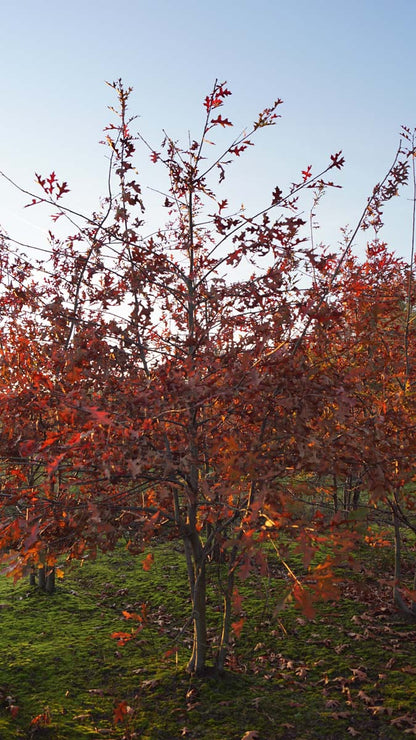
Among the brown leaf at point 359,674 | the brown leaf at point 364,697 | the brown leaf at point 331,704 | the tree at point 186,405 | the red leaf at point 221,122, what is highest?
the red leaf at point 221,122

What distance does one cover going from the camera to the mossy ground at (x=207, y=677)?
15.0 feet

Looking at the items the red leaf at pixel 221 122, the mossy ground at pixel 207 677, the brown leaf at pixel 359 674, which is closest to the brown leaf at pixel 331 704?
the mossy ground at pixel 207 677

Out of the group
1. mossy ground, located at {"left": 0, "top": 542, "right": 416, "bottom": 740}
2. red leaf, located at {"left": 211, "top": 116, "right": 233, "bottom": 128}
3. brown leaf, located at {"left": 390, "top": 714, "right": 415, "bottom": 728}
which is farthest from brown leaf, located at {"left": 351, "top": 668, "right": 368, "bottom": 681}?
red leaf, located at {"left": 211, "top": 116, "right": 233, "bottom": 128}

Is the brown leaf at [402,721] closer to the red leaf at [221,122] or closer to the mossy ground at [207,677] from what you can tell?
the mossy ground at [207,677]

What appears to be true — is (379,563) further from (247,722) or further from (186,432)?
(186,432)

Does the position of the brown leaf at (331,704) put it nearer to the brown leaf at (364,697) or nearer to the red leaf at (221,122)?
the brown leaf at (364,697)

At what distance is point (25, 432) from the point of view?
13.1 ft

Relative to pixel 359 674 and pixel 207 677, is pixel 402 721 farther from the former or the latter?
pixel 207 677

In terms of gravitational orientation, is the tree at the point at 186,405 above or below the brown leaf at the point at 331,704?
above

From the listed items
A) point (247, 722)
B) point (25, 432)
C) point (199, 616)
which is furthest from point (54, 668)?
point (25, 432)

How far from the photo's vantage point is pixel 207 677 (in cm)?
527

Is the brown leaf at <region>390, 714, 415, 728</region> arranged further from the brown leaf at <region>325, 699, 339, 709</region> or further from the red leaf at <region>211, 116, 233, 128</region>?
the red leaf at <region>211, 116, 233, 128</region>

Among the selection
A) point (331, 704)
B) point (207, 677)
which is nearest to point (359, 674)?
point (331, 704)

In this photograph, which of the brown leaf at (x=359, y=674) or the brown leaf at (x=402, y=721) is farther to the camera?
the brown leaf at (x=359, y=674)
